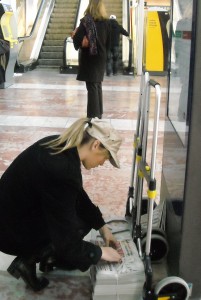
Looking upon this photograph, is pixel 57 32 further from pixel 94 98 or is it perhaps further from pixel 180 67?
pixel 180 67

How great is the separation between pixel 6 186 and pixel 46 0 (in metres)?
14.2

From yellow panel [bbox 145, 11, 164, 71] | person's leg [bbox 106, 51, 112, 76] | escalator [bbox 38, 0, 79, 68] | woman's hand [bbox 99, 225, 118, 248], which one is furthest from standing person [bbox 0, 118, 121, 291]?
escalator [bbox 38, 0, 79, 68]

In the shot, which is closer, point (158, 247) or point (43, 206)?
point (43, 206)

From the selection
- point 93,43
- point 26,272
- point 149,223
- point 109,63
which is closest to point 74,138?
point 149,223

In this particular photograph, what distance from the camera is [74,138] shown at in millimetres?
1920

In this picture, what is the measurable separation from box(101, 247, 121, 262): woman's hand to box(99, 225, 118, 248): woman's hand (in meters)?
0.15

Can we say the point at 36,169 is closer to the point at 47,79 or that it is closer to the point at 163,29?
the point at 47,79

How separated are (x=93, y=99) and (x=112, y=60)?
226 inches

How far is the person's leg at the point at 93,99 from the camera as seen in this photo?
5.78 meters

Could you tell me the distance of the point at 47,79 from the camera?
35.0 ft

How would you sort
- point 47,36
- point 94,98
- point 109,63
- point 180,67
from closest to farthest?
point 180,67 → point 94,98 → point 109,63 → point 47,36

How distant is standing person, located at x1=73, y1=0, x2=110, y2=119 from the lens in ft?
17.2

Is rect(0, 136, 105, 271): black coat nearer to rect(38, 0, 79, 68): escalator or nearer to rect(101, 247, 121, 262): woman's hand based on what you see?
rect(101, 247, 121, 262): woman's hand

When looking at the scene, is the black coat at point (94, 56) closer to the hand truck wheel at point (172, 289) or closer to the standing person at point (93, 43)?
the standing person at point (93, 43)
